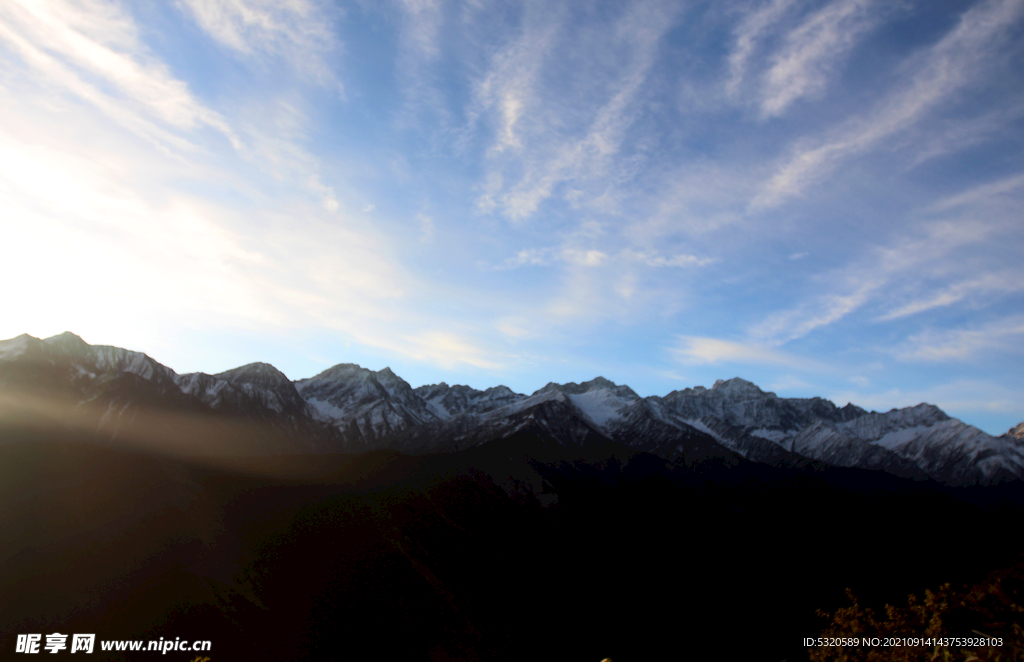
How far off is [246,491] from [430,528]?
6281 centimetres

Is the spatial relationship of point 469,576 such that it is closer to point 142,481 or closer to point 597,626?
point 597,626

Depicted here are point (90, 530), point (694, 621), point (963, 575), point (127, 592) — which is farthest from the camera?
point (963, 575)

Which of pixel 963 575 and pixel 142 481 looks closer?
pixel 142 481

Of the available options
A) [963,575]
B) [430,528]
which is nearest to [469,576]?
[430,528]

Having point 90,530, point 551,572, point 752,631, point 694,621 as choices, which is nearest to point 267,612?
point 90,530

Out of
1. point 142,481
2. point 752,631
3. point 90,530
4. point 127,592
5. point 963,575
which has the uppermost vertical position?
point 142,481

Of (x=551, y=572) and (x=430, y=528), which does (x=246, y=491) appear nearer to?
(x=430, y=528)

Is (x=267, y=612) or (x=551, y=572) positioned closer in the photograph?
(x=267, y=612)

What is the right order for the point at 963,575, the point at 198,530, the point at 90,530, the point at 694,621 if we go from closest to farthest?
the point at 90,530 < the point at 198,530 < the point at 694,621 < the point at 963,575

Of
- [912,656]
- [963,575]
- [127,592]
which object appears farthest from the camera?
[963,575]

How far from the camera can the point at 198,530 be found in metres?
133

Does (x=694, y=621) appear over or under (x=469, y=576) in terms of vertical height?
under

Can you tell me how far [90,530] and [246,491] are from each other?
53.4 meters

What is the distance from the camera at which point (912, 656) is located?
21984 millimetres
